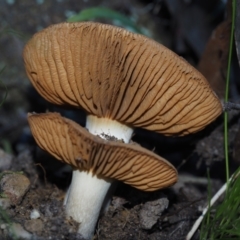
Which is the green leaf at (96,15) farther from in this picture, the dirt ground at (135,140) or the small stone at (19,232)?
the small stone at (19,232)

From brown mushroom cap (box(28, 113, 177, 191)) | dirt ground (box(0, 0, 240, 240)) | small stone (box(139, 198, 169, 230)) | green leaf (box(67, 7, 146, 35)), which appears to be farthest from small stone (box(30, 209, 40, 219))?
green leaf (box(67, 7, 146, 35))

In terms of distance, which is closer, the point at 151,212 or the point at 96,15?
the point at 151,212

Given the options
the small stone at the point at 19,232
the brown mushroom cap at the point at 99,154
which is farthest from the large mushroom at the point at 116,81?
the small stone at the point at 19,232

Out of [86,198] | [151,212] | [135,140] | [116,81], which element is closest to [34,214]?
[86,198]

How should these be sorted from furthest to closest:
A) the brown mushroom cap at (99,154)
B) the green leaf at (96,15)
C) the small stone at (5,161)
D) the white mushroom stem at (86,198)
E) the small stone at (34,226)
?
1. the green leaf at (96,15)
2. the small stone at (5,161)
3. the white mushroom stem at (86,198)
4. the small stone at (34,226)
5. the brown mushroom cap at (99,154)

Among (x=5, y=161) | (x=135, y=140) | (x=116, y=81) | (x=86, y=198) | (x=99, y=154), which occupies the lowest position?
(x=5, y=161)

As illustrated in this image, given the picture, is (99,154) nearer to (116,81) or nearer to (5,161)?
(116,81)

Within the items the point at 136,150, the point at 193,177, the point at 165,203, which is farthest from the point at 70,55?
the point at 193,177

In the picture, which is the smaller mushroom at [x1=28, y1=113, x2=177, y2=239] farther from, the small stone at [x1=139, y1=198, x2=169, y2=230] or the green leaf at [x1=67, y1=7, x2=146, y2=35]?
the green leaf at [x1=67, y1=7, x2=146, y2=35]
